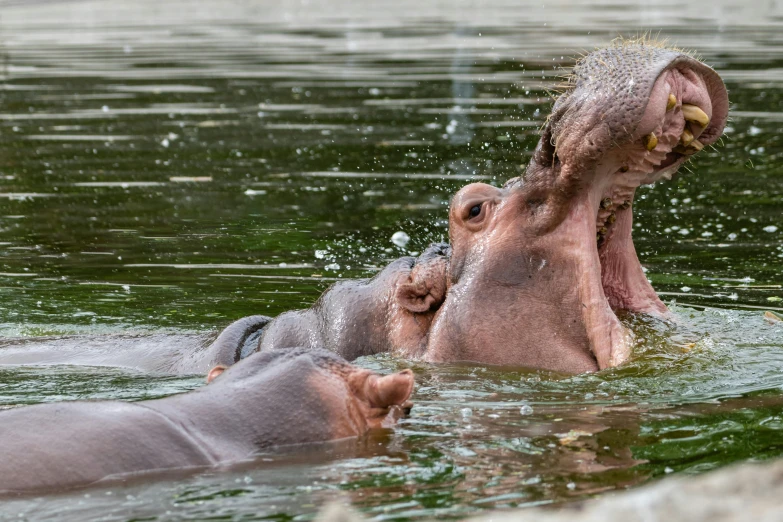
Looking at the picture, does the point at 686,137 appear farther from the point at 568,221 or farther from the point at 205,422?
the point at 205,422

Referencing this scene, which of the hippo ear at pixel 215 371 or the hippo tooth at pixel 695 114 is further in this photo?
the hippo tooth at pixel 695 114

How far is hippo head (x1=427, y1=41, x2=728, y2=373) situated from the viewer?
6016 mm

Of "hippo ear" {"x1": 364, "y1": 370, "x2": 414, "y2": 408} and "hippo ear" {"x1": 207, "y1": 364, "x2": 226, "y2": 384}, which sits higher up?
"hippo ear" {"x1": 207, "y1": 364, "x2": 226, "y2": 384}

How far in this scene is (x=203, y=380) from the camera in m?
6.54

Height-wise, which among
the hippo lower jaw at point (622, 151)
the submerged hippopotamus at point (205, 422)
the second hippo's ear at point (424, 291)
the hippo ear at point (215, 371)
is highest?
the hippo lower jaw at point (622, 151)

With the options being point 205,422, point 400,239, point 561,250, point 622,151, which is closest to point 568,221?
point 561,250

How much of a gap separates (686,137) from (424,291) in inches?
56.6

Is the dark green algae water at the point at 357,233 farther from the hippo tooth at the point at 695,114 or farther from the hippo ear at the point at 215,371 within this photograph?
the hippo tooth at the point at 695,114

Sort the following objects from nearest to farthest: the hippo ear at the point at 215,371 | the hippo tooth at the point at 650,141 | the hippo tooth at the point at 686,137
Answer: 1. the hippo ear at the point at 215,371
2. the hippo tooth at the point at 650,141
3. the hippo tooth at the point at 686,137

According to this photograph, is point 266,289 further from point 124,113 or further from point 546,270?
point 124,113

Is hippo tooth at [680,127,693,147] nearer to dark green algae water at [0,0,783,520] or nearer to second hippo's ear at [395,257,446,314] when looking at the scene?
dark green algae water at [0,0,783,520]

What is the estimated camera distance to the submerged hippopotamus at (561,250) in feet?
19.6

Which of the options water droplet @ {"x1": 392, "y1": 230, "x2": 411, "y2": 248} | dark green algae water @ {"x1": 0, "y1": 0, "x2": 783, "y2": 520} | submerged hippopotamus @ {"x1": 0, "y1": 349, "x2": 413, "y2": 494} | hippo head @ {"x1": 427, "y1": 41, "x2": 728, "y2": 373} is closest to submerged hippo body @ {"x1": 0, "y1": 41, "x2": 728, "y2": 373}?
hippo head @ {"x1": 427, "y1": 41, "x2": 728, "y2": 373}

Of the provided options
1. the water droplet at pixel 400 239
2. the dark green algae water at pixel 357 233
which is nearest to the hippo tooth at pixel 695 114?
the dark green algae water at pixel 357 233
